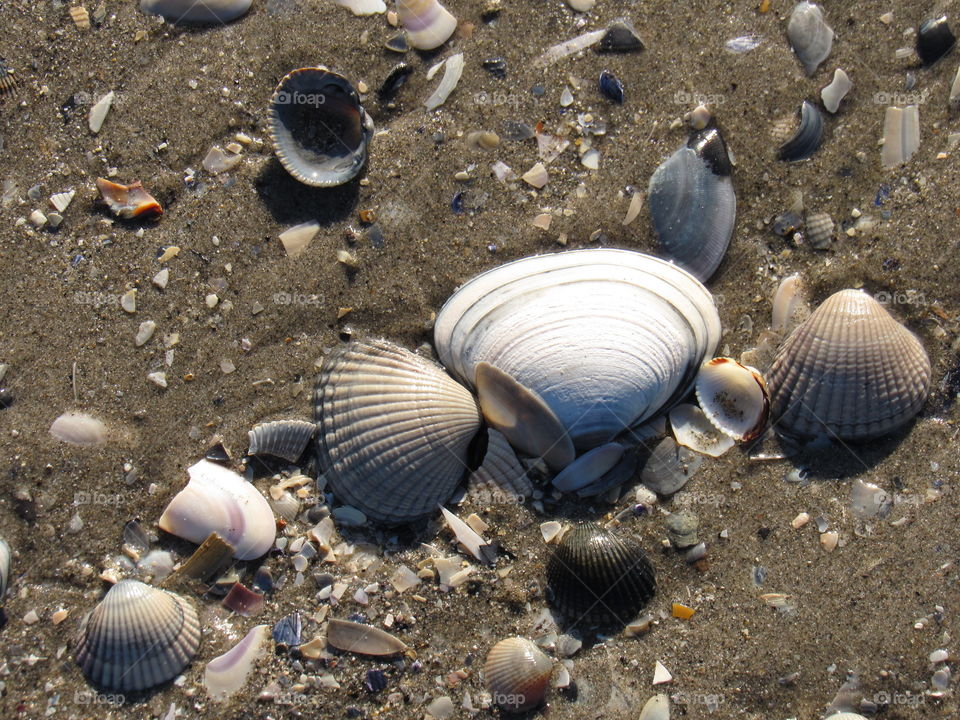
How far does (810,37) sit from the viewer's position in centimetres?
391

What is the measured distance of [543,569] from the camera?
3678mm

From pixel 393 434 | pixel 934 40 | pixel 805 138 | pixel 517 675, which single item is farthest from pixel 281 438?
pixel 934 40

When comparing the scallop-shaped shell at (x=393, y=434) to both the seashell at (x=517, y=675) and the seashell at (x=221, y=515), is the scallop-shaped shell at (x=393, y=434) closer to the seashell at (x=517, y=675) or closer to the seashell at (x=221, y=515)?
the seashell at (x=221, y=515)

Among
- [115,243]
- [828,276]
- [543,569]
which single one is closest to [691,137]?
[828,276]

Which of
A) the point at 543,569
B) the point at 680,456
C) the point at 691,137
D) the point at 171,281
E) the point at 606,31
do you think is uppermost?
the point at 606,31

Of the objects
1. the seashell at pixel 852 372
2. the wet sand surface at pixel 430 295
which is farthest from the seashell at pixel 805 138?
the seashell at pixel 852 372

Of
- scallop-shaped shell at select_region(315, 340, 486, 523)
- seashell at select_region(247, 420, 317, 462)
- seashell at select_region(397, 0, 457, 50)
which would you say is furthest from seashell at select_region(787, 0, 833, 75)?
seashell at select_region(247, 420, 317, 462)

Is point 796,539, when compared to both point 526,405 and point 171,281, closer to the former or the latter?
point 526,405

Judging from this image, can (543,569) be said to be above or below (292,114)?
below

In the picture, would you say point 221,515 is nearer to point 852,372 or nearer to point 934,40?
point 852,372

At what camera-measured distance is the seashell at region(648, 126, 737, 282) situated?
12.6ft

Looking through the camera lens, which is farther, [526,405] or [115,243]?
[115,243]

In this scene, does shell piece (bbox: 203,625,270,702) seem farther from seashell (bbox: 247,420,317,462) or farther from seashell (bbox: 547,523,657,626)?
seashell (bbox: 547,523,657,626)

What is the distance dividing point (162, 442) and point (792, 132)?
359 centimetres
